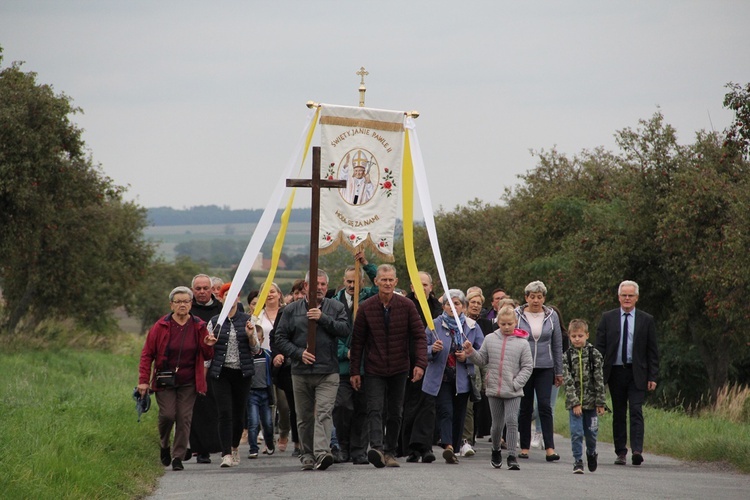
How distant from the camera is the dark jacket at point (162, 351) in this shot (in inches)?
516

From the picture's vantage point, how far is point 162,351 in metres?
13.1

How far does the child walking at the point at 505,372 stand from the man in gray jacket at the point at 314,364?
5.32ft

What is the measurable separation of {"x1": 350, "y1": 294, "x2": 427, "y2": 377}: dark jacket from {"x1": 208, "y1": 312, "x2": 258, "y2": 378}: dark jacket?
146 centimetres

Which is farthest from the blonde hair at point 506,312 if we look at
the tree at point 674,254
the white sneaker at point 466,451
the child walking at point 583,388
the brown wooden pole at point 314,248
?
the tree at point 674,254

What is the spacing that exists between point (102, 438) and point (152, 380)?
103cm

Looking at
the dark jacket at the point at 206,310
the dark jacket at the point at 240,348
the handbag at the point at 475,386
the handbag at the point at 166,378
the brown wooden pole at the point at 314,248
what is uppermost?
the brown wooden pole at the point at 314,248

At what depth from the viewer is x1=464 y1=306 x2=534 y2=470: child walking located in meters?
13.4

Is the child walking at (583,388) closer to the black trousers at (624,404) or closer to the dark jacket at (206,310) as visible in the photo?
the black trousers at (624,404)

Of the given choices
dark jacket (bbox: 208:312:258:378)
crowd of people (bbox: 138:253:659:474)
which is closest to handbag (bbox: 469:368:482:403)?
crowd of people (bbox: 138:253:659:474)

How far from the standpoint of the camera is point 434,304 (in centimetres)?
1501

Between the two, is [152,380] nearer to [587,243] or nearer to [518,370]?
[518,370]

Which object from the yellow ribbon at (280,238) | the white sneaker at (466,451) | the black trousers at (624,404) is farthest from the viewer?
the white sneaker at (466,451)

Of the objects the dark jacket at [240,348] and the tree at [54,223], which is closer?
the dark jacket at [240,348]

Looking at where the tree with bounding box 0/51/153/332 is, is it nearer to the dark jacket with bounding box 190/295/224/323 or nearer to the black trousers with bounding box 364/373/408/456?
the dark jacket with bounding box 190/295/224/323
